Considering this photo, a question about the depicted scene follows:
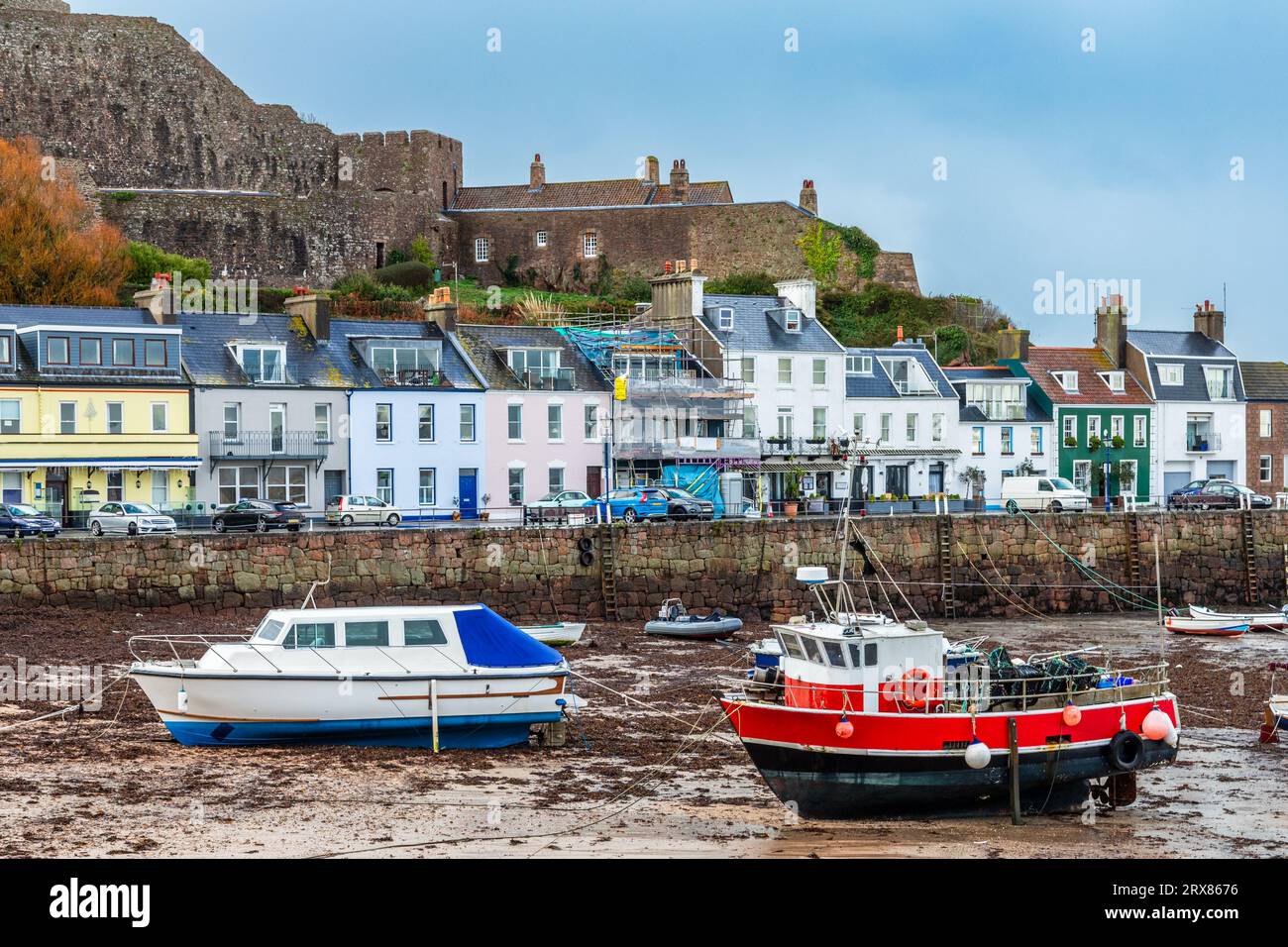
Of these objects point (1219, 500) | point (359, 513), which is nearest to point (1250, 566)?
point (1219, 500)

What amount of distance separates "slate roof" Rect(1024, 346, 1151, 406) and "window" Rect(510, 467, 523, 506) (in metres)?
18.1

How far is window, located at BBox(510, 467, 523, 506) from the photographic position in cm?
4409

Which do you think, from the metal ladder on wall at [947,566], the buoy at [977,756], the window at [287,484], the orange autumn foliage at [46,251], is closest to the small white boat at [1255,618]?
the metal ladder on wall at [947,566]

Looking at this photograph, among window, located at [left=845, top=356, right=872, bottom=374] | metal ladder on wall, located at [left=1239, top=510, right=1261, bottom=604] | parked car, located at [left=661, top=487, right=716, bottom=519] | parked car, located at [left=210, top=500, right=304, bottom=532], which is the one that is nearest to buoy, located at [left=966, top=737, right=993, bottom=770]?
parked car, located at [left=210, top=500, right=304, bottom=532]

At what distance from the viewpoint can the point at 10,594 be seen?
30969 mm

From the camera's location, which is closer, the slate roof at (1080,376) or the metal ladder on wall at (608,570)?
the metal ladder on wall at (608,570)

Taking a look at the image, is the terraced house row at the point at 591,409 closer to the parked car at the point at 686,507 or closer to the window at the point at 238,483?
the window at the point at 238,483

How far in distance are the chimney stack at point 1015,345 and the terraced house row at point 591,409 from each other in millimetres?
94

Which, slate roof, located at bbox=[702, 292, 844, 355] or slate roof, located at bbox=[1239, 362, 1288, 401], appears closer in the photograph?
slate roof, located at bbox=[702, 292, 844, 355]

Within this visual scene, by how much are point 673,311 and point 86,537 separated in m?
21.8

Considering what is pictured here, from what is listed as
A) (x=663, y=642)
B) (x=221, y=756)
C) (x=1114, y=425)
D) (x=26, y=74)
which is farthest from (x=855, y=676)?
(x=26, y=74)

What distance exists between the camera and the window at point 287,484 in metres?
40.7

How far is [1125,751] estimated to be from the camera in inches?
726

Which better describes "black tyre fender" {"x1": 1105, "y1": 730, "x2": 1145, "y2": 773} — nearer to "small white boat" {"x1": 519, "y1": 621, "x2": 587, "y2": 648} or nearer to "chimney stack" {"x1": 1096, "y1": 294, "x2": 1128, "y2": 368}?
"small white boat" {"x1": 519, "y1": 621, "x2": 587, "y2": 648}
